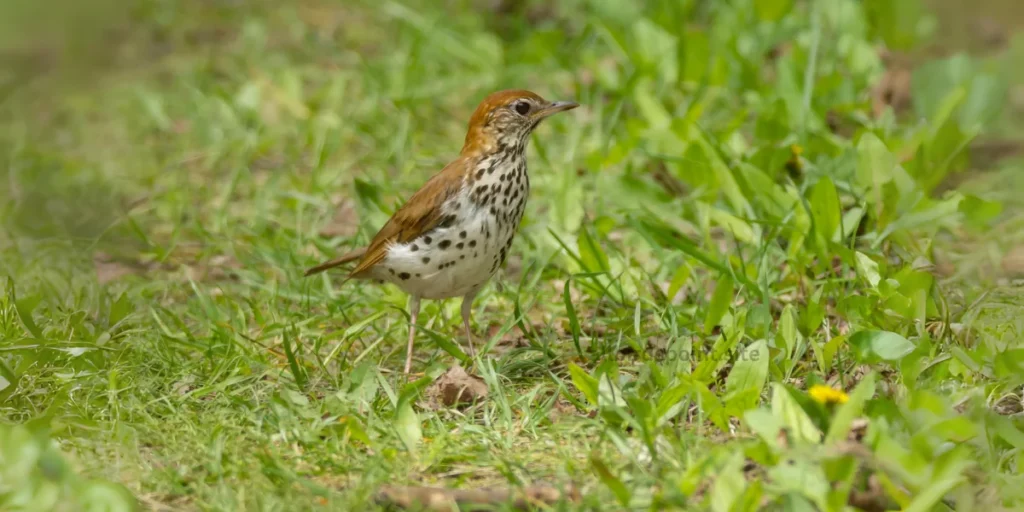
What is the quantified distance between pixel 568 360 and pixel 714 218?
3.59 feet

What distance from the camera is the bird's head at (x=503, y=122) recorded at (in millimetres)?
4875

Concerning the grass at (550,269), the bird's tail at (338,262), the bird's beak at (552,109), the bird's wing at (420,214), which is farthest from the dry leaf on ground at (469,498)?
the bird's beak at (552,109)

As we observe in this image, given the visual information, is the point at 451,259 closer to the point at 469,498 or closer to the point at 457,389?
the point at 457,389

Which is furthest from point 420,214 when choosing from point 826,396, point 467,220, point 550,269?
point 826,396

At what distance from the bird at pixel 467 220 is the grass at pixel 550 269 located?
0.75 feet

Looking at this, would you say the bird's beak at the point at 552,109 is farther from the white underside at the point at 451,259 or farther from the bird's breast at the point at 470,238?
the white underside at the point at 451,259

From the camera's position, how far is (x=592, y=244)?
5.17m

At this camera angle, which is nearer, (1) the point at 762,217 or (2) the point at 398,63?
(1) the point at 762,217

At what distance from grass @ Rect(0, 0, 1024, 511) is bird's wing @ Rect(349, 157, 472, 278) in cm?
34

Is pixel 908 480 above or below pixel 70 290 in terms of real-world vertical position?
above

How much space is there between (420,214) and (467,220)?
198 mm

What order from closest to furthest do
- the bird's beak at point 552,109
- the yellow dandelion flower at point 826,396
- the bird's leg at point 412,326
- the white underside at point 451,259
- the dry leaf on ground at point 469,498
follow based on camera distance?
the dry leaf on ground at point 469,498 < the yellow dandelion flower at point 826,396 < the white underside at point 451,259 < the bird's leg at point 412,326 < the bird's beak at point 552,109

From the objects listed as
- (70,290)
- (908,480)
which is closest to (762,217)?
(908,480)

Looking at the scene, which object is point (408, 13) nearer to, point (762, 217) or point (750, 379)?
point (762, 217)
